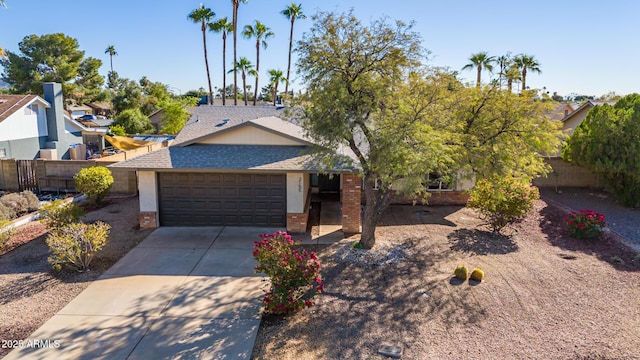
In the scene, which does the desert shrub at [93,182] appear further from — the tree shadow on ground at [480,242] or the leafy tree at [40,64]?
the leafy tree at [40,64]

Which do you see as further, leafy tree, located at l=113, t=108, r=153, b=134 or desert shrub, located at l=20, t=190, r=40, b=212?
leafy tree, located at l=113, t=108, r=153, b=134

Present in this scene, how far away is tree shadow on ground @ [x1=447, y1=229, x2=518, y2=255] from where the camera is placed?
1198 cm

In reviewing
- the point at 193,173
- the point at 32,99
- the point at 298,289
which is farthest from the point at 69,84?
the point at 298,289

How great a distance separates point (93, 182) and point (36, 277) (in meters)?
7.31

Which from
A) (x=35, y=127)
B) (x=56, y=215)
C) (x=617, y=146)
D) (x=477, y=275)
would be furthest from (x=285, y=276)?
(x=35, y=127)

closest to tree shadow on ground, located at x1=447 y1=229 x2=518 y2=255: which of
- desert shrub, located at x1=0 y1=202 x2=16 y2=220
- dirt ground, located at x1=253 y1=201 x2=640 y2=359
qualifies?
dirt ground, located at x1=253 y1=201 x2=640 y2=359

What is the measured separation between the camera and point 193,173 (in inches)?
537

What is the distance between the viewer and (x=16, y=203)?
15.3 m

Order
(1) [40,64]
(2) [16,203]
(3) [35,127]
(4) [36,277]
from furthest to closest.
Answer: (1) [40,64]
(3) [35,127]
(2) [16,203]
(4) [36,277]

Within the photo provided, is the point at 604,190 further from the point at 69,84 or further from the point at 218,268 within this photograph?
the point at 69,84

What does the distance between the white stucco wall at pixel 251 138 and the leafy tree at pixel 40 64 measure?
37700 millimetres

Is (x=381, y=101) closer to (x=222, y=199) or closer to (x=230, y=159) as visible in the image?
(x=230, y=159)

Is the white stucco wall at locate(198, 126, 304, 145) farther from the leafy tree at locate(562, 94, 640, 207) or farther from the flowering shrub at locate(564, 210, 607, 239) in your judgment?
the leafy tree at locate(562, 94, 640, 207)

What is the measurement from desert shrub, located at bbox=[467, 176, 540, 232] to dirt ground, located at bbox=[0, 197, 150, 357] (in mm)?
11161
